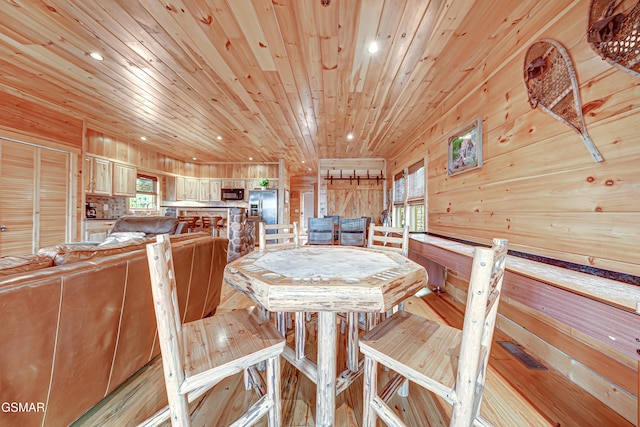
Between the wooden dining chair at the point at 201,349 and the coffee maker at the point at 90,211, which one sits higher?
the coffee maker at the point at 90,211

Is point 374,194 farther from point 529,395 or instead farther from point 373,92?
point 529,395

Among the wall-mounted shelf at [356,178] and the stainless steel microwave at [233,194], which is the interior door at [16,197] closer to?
the stainless steel microwave at [233,194]

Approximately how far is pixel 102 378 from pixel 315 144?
463 centimetres

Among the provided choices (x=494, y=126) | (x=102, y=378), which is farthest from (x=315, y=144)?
(x=102, y=378)

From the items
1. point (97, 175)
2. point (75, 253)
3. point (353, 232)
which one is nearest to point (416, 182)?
point (353, 232)

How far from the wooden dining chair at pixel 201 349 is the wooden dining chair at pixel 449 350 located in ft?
1.42

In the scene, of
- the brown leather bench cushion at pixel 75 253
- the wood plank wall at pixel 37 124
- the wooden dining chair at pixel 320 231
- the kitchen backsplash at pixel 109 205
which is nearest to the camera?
the brown leather bench cushion at pixel 75 253

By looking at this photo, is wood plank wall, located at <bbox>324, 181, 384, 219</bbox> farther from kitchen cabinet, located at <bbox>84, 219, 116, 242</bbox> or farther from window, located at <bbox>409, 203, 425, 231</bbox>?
kitchen cabinet, located at <bbox>84, 219, 116, 242</bbox>

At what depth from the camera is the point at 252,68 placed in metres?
2.36

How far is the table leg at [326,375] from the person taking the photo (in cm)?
105

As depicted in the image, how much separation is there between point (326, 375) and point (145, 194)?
719 cm

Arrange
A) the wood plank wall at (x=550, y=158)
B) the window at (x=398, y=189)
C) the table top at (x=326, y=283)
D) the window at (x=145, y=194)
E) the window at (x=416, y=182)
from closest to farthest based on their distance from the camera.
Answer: the table top at (x=326, y=283) < the wood plank wall at (x=550, y=158) < the window at (x=416, y=182) < the window at (x=398, y=189) < the window at (x=145, y=194)

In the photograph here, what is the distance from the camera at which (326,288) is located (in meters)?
0.85

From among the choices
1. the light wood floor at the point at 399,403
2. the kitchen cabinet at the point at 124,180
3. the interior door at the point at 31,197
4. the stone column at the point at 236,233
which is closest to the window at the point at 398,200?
the stone column at the point at 236,233
